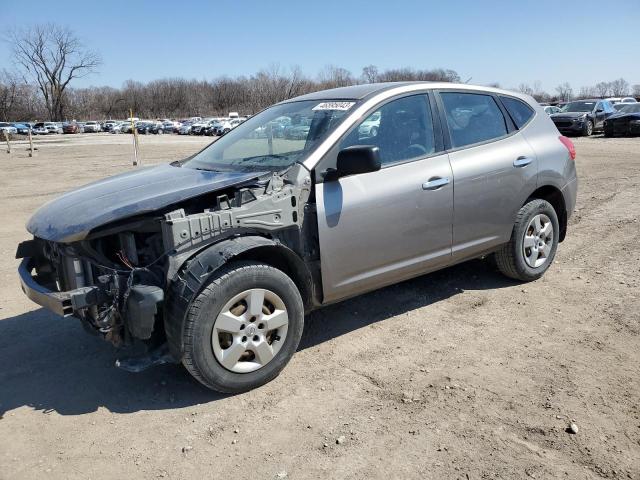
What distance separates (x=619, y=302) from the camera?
457cm

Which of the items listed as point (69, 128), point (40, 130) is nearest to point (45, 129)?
point (40, 130)

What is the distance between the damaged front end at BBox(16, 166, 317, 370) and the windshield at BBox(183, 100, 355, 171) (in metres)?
0.35

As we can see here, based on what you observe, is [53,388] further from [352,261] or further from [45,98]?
[45,98]

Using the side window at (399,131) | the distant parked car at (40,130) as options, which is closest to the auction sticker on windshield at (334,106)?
the side window at (399,131)

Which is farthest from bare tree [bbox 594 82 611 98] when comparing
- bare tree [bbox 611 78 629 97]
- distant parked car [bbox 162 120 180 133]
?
distant parked car [bbox 162 120 180 133]

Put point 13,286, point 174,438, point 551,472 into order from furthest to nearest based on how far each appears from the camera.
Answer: point 13,286, point 174,438, point 551,472

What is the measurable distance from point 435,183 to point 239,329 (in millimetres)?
1854

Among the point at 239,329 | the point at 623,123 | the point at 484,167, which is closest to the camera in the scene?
the point at 239,329

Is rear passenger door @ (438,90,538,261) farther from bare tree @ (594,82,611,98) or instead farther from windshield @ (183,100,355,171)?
bare tree @ (594,82,611,98)

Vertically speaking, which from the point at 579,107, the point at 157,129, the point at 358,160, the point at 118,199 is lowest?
the point at 118,199

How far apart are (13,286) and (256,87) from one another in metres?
104

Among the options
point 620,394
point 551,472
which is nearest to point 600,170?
point 620,394

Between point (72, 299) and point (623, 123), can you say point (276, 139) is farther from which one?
point (623, 123)

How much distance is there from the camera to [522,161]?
4.70 m
